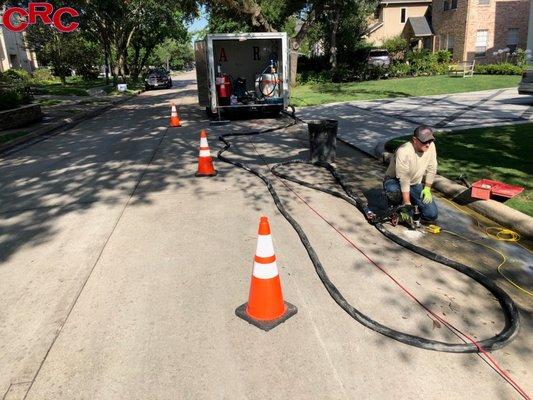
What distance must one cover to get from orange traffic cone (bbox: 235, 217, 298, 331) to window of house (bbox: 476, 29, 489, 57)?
34290mm

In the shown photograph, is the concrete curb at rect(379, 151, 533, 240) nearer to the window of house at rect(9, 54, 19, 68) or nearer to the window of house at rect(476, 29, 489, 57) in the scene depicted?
the window of house at rect(476, 29, 489, 57)

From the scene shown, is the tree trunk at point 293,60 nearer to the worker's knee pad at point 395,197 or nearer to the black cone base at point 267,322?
the worker's knee pad at point 395,197

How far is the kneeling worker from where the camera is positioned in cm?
506

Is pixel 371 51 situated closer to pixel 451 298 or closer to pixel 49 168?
pixel 49 168

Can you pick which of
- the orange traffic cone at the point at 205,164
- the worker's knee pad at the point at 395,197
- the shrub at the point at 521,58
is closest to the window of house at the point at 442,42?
the shrub at the point at 521,58

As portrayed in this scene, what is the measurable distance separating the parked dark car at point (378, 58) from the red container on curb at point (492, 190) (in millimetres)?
26965

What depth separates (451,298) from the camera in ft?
12.3

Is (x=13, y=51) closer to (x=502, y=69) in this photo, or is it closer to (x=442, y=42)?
(x=442, y=42)

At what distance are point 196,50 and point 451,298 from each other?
582 inches

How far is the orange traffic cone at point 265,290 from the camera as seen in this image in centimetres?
339

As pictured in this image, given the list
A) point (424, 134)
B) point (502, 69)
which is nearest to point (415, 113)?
point (424, 134)

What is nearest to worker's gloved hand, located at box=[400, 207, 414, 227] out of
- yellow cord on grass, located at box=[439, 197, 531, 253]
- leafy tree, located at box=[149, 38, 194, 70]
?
yellow cord on grass, located at box=[439, 197, 531, 253]

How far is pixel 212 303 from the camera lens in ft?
12.2

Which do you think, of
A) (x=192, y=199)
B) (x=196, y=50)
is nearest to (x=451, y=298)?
(x=192, y=199)
